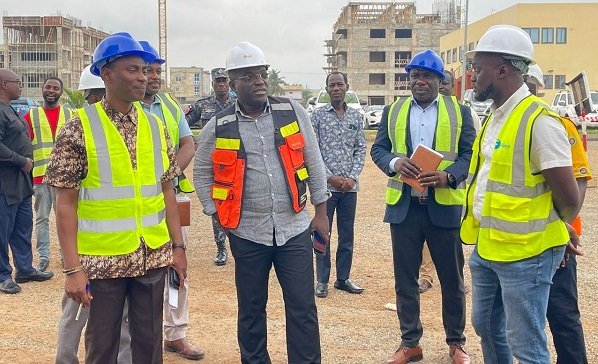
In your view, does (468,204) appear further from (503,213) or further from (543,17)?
(543,17)

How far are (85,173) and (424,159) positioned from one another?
2.32m

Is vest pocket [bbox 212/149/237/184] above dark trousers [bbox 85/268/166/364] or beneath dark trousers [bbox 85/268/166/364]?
above

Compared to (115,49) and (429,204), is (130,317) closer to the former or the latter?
(115,49)

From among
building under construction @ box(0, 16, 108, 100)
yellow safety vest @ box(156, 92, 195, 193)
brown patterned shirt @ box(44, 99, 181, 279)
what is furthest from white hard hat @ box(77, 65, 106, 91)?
building under construction @ box(0, 16, 108, 100)

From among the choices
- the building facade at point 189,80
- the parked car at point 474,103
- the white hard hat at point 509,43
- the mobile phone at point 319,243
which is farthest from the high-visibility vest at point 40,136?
the building facade at point 189,80

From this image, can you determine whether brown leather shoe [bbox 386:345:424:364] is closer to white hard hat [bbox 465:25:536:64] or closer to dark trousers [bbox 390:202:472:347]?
dark trousers [bbox 390:202:472:347]

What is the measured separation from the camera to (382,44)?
77062mm

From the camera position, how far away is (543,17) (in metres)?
50.9

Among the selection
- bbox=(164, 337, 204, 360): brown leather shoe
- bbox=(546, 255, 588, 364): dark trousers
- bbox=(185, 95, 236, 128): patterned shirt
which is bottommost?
bbox=(164, 337, 204, 360): brown leather shoe

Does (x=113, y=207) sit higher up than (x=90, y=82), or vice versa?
(x=90, y=82)

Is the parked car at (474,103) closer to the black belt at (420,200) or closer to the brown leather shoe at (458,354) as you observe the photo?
the black belt at (420,200)

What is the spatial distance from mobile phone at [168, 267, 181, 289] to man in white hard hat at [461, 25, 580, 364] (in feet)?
5.65

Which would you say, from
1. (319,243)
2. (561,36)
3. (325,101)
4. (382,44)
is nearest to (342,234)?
(319,243)

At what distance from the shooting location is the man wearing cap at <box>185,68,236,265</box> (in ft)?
25.3
